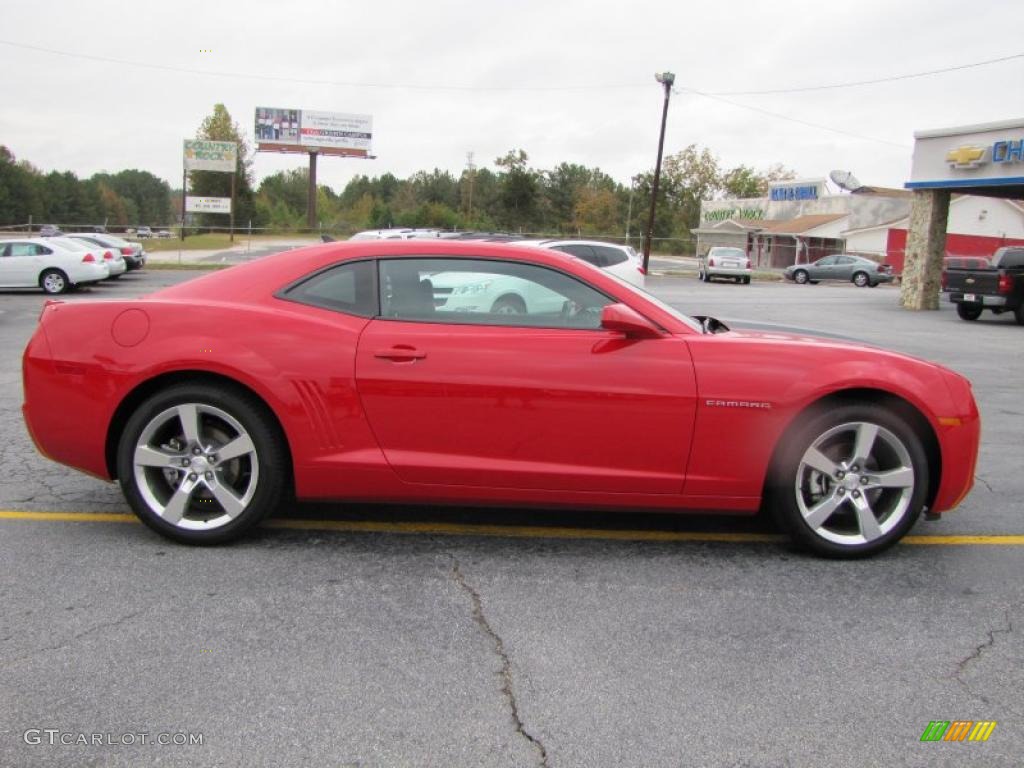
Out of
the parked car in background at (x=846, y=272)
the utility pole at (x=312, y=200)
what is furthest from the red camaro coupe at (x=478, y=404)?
the utility pole at (x=312, y=200)

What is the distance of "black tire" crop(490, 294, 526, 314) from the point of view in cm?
408

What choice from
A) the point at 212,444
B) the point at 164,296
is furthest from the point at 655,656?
the point at 164,296

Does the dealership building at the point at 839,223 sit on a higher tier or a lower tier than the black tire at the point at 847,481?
higher

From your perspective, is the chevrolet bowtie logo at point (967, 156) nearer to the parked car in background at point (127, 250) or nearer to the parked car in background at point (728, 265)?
the parked car in background at point (728, 265)

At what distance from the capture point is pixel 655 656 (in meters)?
3.15

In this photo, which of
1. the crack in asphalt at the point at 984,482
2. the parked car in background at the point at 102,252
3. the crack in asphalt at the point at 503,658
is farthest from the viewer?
the parked car in background at the point at 102,252

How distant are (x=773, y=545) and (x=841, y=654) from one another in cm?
115

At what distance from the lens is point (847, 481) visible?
159 inches

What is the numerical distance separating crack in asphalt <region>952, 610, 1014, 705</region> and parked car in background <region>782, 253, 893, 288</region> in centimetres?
4115

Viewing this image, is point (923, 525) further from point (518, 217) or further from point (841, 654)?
point (518, 217)

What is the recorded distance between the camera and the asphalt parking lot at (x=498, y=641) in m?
2.63

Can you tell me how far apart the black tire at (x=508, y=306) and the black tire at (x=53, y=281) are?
20.3 meters

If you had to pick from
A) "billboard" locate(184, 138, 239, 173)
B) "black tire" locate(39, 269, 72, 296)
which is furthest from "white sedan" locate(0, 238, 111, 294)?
"billboard" locate(184, 138, 239, 173)

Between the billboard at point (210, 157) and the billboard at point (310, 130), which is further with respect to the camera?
the billboard at point (310, 130)
